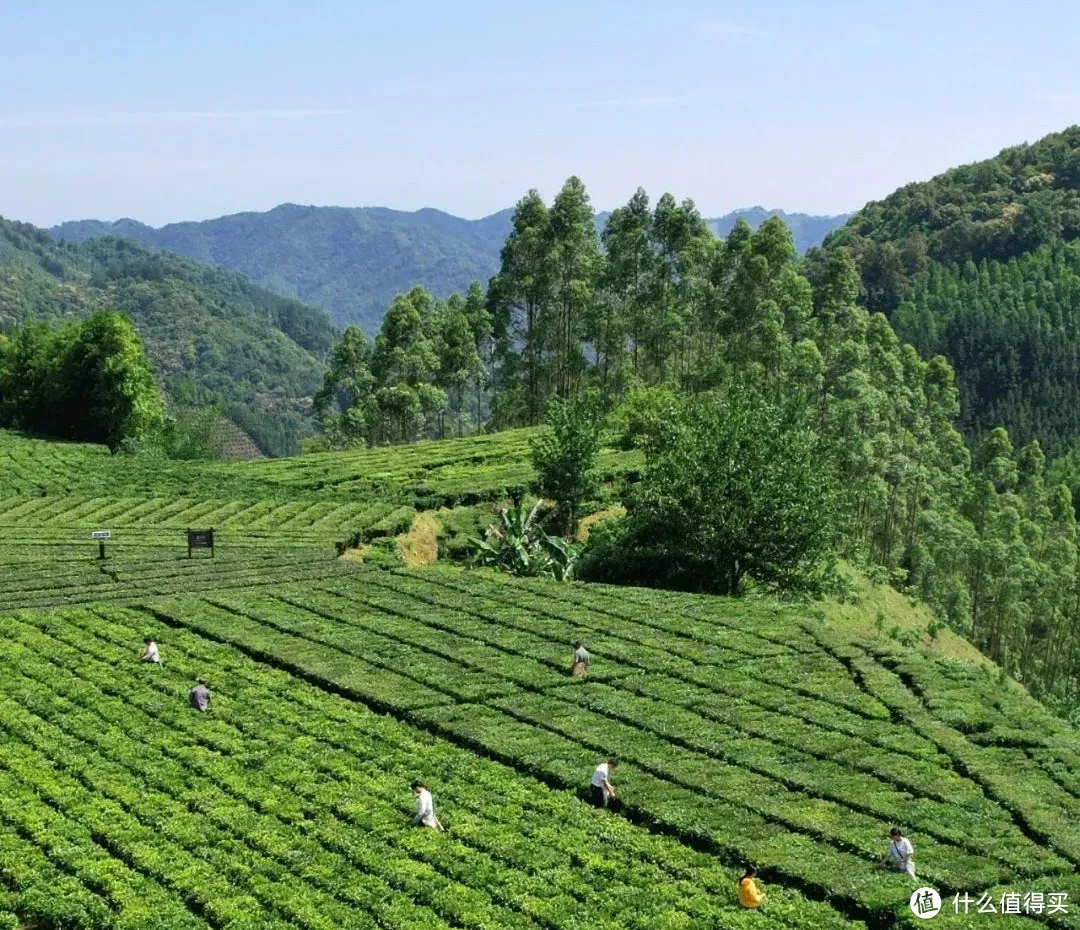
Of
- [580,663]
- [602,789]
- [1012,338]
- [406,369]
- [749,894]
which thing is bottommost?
[749,894]

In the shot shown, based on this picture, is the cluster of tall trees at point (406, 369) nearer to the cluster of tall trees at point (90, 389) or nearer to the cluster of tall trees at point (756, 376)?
the cluster of tall trees at point (756, 376)

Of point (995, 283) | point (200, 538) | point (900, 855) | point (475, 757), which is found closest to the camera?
point (900, 855)

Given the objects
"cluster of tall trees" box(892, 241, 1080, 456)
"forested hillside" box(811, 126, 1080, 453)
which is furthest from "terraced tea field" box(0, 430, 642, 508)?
"forested hillside" box(811, 126, 1080, 453)

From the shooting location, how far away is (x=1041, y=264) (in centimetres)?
16738

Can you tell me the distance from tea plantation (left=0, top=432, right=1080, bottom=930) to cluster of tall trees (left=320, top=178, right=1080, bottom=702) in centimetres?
2670

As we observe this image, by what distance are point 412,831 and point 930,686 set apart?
1771 cm

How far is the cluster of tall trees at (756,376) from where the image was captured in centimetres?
7481

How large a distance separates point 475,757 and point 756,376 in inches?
1985

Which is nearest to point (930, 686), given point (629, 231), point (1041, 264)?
point (629, 231)

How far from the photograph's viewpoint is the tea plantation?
23312 millimetres

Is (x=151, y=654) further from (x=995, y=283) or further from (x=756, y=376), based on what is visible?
(x=995, y=283)

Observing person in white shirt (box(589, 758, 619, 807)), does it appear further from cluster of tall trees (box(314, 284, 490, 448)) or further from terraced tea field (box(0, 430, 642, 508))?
cluster of tall trees (box(314, 284, 490, 448))

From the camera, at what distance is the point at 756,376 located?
250ft

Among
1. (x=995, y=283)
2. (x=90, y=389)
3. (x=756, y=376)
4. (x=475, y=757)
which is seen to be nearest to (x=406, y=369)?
(x=90, y=389)
